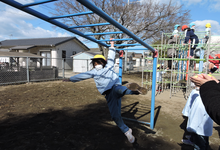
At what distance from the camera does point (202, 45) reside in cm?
669

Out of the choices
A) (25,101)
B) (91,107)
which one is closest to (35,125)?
(91,107)

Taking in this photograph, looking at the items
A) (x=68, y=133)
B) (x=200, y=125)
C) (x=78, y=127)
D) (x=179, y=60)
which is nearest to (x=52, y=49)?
(x=179, y=60)

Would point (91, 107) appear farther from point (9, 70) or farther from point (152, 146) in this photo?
point (9, 70)

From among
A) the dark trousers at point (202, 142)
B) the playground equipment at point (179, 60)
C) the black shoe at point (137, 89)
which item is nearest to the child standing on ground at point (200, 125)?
the dark trousers at point (202, 142)

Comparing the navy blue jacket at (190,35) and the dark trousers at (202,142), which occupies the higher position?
the navy blue jacket at (190,35)

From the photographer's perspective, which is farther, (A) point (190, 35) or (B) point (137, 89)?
(A) point (190, 35)

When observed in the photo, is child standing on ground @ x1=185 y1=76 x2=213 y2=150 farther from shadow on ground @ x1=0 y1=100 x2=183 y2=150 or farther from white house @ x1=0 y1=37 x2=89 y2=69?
white house @ x1=0 y1=37 x2=89 y2=69

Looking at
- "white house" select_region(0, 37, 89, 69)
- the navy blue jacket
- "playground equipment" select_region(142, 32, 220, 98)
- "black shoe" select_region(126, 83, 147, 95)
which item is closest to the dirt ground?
"black shoe" select_region(126, 83, 147, 95)

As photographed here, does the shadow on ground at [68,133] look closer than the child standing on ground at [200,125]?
No

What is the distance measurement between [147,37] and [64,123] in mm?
11242

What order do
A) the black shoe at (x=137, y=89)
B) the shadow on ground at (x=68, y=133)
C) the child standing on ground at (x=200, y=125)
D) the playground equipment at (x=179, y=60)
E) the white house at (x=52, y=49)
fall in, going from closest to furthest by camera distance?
1. the child standing on ground at (x=200, y=125)
2. the black shoe at (x=137, y=89)
3. the shadow on ground at (x=68, y=133)
4. the playground equipment at (x=179, y=60)
5. the white house at (x=52, y=49)

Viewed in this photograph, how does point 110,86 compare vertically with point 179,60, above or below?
below

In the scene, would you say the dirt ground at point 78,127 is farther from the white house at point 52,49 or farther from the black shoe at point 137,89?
the white house at point 52,49

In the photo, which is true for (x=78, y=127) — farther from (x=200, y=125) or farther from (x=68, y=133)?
(x=200, y=125)
